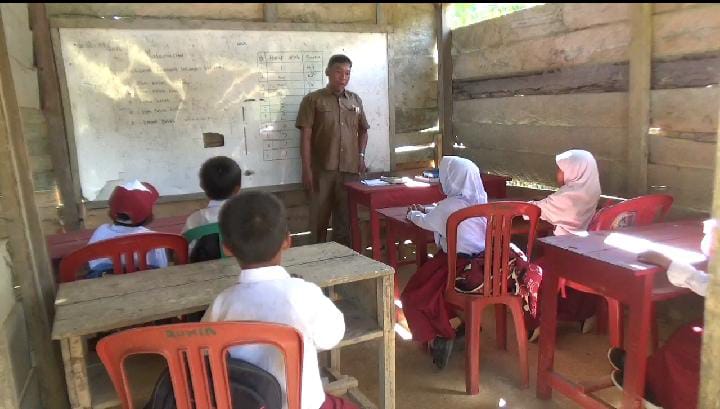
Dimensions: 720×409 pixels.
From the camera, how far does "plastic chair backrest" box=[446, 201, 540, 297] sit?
279 cm

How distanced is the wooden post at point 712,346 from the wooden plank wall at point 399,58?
153 inches

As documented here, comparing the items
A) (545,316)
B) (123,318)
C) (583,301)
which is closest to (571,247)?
(545,316)

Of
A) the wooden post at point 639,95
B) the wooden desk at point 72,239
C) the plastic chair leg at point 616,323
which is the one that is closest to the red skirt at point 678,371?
the plastic chair leg at point 616,323

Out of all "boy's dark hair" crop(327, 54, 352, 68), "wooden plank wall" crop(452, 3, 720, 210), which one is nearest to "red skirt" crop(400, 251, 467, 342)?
"wooden plank wall" crop(452, 3, 720, 210)

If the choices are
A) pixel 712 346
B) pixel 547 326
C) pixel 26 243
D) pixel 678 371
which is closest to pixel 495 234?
pixel 547 326

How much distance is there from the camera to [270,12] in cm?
484

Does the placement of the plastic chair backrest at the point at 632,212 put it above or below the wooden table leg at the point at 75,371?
above

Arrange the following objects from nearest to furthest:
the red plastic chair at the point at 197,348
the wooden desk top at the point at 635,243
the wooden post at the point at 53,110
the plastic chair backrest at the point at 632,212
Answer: the red plastic chair at the point at 197,348 → the wooden desk top at the point at 635,243 → the plastic chair backrest at the point at 632,212 → the wooden post at the point at 53,110

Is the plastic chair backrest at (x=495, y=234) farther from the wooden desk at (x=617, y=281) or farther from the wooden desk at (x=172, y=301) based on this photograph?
the wooden desk at (x=172, y=301)

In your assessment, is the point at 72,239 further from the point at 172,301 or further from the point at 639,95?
the point at 639,95

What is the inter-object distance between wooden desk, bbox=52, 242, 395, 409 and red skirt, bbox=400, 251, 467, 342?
65cm

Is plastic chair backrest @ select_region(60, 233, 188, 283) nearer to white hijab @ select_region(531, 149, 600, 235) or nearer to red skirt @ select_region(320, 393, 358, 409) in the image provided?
red skirt @ select_region(320, 393, 358, 409)

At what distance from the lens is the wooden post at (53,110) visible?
13.3 ft

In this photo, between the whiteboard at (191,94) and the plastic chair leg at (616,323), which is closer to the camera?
the plastic chair leg at (616,323)
